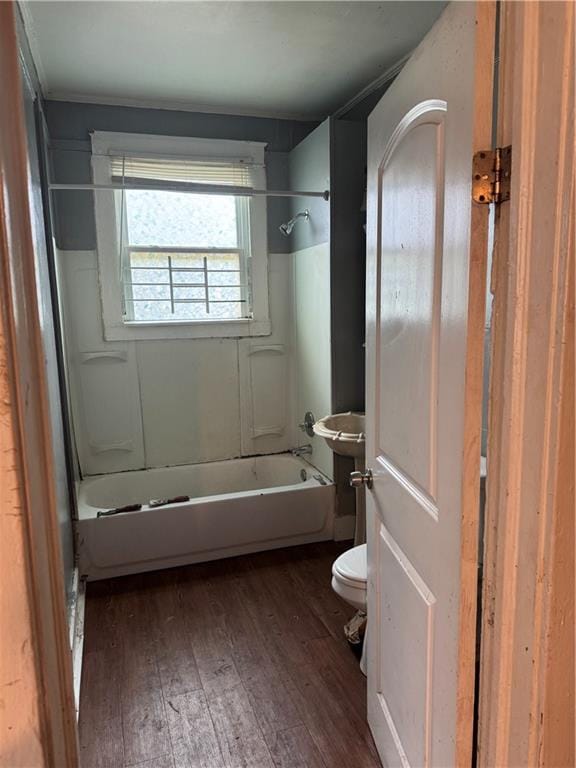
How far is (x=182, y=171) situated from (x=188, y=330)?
0.98m

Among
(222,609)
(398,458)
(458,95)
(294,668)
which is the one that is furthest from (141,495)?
(458,95)

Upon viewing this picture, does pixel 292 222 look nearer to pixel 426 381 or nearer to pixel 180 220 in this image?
pixel 180 220

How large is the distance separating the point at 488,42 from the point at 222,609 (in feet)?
7.86

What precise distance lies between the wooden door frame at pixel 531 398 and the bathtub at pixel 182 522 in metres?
2.06

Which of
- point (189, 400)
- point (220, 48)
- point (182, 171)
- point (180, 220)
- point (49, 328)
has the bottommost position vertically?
point (189, 400)

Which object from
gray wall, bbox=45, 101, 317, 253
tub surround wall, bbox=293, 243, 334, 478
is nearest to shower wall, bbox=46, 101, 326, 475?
gray wall, bbox=45, 101, 317, 253

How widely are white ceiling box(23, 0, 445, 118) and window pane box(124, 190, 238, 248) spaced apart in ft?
1.79

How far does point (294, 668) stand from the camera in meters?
2.07

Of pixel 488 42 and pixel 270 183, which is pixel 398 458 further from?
pixel 270 183

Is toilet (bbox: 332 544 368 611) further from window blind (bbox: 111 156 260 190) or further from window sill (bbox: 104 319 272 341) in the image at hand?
window blind (bbox: 111 156 260 190)

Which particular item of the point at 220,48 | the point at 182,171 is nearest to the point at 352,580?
the point at 220,48

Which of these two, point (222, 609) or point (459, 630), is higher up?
point (459, 630)

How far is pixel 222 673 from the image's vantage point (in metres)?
2.06

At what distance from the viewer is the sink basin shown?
2666 millimetres
